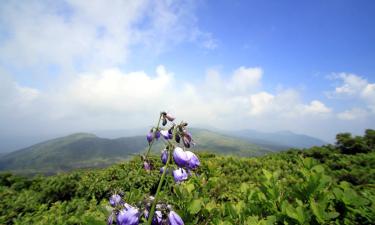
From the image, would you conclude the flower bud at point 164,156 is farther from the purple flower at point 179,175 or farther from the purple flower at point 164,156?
the purple flower at point 179,175

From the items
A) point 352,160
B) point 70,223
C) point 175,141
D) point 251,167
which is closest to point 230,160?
point 251,167

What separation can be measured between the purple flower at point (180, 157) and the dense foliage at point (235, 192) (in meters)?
0.41

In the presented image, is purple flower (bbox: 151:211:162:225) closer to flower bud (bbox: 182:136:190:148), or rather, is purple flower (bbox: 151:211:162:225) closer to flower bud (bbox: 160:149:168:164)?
flower bud (bbox: 160:149:168:164)

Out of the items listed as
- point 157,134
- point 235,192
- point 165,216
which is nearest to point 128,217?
point 165,216

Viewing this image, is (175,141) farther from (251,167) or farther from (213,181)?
(251,167)

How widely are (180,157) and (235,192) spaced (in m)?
4.11

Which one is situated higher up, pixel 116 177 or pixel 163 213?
pixel 163 213

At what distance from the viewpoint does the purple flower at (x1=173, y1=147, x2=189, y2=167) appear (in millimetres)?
1664

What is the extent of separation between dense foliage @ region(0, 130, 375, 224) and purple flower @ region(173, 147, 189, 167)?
16.0 inches

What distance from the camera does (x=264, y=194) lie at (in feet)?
7.91

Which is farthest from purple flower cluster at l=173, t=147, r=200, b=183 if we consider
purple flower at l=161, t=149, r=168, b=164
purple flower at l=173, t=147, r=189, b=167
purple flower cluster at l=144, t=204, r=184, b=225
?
purple flower cluster at l=144, t=204, r=184, b=225

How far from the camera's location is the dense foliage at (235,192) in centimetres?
205

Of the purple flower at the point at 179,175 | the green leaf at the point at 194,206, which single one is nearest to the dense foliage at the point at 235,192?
the green leaf at the point at 194,206

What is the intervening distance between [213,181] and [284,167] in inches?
218
